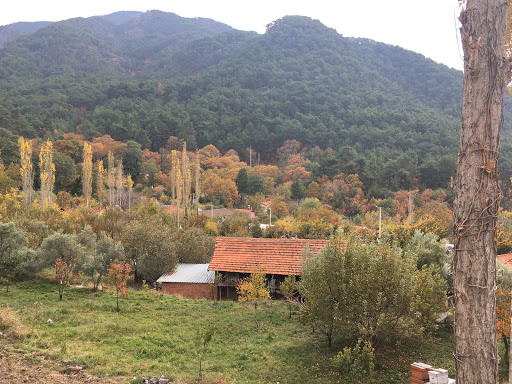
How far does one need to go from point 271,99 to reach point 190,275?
94.7m

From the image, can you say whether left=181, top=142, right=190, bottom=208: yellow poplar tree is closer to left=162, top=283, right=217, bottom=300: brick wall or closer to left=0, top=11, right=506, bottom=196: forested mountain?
left=162, top=283, right=217, bottom=300: brick wall

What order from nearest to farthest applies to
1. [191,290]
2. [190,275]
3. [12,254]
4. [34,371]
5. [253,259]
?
[34,371] → [12,254] → [253,259] → [191,290] → [190,275]

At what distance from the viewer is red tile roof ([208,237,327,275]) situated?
19.3 meters

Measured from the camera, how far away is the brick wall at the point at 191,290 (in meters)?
20.5

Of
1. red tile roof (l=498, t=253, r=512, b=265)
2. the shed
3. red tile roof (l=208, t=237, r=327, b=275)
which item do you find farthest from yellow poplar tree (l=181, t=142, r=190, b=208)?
red tile roof (l=498, t=253, r=512, b=265)

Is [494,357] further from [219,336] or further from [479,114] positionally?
[219,336]

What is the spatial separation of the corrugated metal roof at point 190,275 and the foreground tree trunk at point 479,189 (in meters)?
17.4

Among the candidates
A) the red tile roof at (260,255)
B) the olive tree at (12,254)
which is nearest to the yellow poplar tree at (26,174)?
the olive tree at (12,254)

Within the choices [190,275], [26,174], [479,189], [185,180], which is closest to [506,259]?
[190,275]

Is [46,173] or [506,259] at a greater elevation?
[46,173]

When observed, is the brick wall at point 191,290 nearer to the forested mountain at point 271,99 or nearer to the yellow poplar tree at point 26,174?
the yellow poplar tree at point 26,174

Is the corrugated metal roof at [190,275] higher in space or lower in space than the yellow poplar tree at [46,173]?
lower

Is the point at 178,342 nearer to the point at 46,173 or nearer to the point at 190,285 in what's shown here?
the point at 190,285

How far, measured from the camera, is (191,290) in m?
21.0
